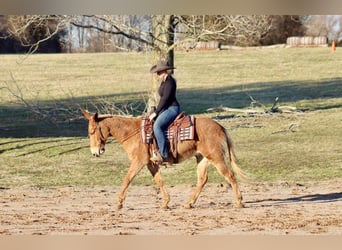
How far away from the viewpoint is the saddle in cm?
859

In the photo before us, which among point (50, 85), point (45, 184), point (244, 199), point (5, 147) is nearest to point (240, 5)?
point (244, 199)

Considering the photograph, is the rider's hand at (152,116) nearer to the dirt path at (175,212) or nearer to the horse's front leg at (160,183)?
the horse's front leg at (160,183)

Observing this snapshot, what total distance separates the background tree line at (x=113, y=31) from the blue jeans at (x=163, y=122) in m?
3.95

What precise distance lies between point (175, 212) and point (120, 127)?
1.08 meters

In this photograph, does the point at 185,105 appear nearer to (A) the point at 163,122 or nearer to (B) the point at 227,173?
(B) the point at 227,173

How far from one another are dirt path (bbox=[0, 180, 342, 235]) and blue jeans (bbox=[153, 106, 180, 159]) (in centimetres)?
80

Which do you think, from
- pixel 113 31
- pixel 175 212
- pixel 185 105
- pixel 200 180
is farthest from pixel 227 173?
pixel 185 105

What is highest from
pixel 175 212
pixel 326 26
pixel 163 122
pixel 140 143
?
pixel 326 26

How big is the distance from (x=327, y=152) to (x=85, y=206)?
4.31m

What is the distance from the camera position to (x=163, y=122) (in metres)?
8.51

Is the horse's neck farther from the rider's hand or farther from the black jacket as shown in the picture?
the black jacket

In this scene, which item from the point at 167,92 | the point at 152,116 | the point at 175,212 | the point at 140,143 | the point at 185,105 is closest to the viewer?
the point at 167,92

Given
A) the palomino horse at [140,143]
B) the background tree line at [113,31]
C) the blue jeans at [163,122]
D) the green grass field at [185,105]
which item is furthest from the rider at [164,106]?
the background tree line at [113,31]

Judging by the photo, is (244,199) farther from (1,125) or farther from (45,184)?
(1,125)
